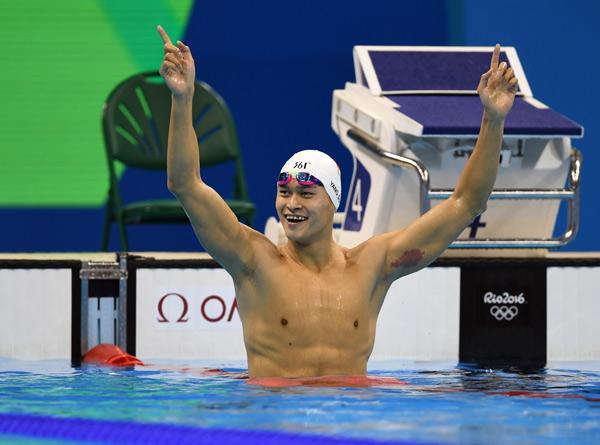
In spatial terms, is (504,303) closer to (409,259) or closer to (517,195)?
(517,195)

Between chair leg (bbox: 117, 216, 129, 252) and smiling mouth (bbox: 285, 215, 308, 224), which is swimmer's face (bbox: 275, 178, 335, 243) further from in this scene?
chair leg (bbox: 117, 216, 129, 252)

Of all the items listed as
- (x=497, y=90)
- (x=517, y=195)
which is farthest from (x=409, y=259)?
(x=517, y=195)

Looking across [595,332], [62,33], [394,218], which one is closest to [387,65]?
[394,218]

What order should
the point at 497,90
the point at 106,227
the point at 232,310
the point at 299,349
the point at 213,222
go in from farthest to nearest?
1. the point at 106,227
2. the point at 232,310
3. the point at 299,349
4. the point at 497,90
5. the point at 213,222

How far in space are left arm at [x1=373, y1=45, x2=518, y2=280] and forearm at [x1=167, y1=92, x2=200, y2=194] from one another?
866 millimetres

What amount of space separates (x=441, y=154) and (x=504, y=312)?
2.72ft

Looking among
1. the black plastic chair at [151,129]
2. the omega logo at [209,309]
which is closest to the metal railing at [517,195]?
the omega logo at [209,309]

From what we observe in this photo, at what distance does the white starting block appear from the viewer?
485cm

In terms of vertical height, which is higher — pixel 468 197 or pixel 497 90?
pixel 497 90

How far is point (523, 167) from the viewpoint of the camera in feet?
16.8

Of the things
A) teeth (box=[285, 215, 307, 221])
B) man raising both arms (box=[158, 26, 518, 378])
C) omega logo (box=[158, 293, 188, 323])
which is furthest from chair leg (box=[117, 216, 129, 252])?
teeth (box=[285, 215, 307, 221])

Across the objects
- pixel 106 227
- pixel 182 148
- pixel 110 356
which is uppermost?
pixel 182 148

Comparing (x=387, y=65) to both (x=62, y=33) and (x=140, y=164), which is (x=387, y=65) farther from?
(x=62, y=33)

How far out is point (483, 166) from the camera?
11.5ft
